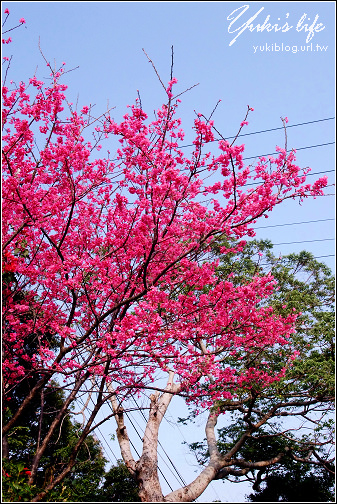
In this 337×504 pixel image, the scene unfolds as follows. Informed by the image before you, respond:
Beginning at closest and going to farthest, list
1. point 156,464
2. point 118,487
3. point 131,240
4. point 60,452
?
1. point 131,240
2. point 156,464
3. point 60,452
4. point 118,487

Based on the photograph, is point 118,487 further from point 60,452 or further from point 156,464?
point 156,464

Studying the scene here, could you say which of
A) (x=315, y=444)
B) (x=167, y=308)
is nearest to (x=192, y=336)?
(x=167, y=308)

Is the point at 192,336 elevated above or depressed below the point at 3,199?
below

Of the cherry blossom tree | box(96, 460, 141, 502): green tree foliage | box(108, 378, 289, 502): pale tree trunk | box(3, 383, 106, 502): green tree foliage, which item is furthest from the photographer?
box(96, 460, 141, 502): green tree foliage

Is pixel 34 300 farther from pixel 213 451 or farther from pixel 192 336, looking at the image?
pixel 213 451

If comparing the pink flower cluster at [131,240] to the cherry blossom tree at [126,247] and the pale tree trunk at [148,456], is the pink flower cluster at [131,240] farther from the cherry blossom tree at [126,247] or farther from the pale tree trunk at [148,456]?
the pale tree trunk at [148,456]

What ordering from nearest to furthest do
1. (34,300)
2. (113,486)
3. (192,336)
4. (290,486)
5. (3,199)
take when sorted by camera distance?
(3,199), (192,336), (34,300), (290,486), (113,486)

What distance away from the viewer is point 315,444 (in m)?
9.04

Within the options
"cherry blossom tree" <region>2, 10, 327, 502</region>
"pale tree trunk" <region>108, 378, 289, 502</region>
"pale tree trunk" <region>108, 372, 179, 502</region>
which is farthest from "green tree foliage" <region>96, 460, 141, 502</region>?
"cherry blossom tree" <region>2, 10, 327, 502</region>

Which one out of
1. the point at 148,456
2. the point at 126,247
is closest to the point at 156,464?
the point at 148,456

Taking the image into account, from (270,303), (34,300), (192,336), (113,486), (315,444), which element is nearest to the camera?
(192,336)

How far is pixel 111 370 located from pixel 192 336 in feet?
3.70

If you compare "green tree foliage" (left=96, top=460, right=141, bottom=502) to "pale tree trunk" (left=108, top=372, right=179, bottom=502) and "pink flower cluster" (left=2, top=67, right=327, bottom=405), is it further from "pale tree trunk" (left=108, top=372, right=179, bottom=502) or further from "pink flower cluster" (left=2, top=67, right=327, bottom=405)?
"pink flower cluster" (left=2, top=67, right=327, bottom=405)

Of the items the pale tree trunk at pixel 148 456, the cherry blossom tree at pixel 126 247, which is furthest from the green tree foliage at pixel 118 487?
the cherry blossom tree at pixel 126 247
